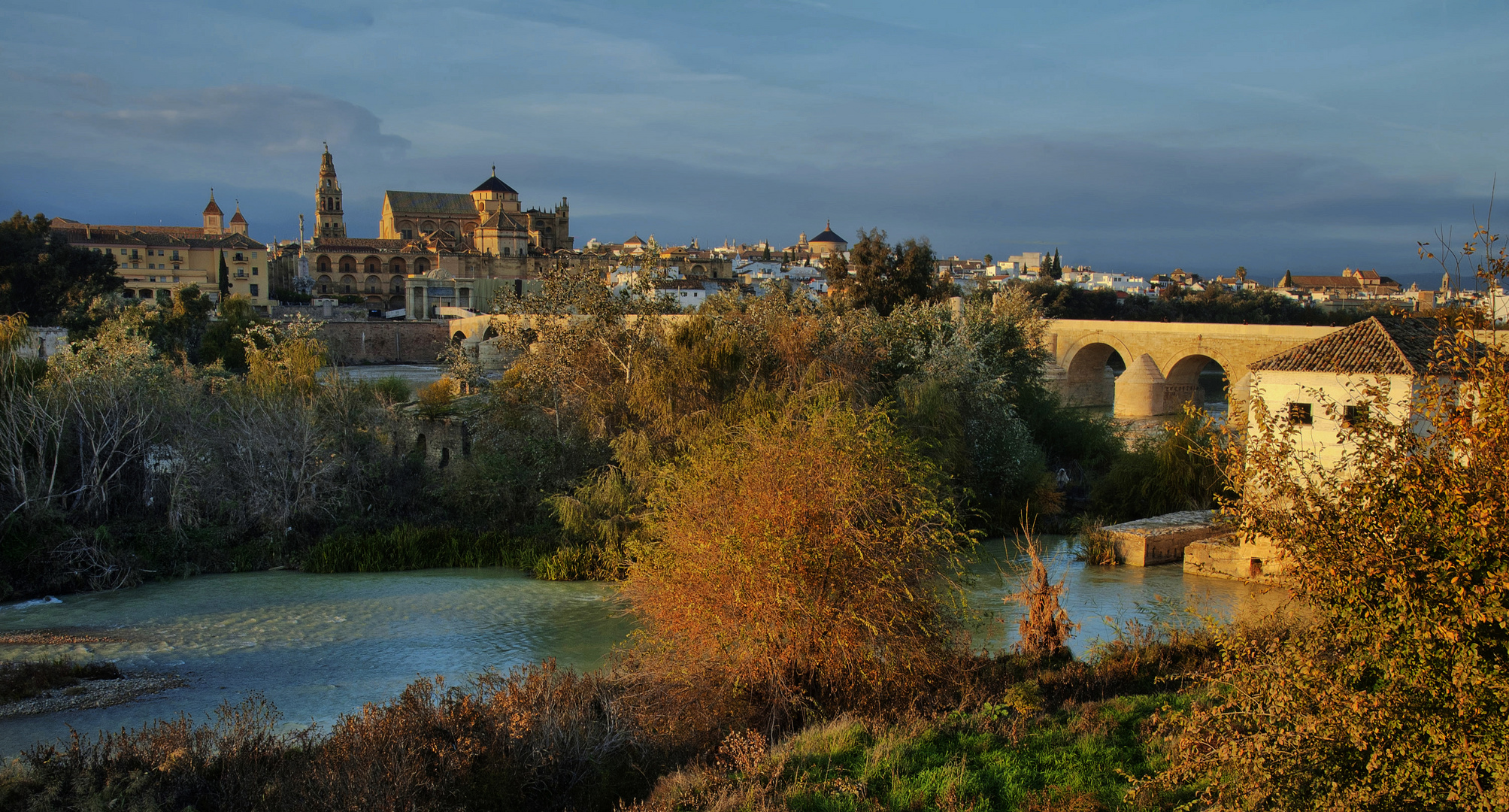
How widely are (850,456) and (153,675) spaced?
8203 mm

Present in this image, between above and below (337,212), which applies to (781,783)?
below

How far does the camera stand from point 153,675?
11258mm

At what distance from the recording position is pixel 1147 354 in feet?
120

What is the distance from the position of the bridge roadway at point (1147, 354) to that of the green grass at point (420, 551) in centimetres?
1183

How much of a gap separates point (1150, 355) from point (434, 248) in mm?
70358

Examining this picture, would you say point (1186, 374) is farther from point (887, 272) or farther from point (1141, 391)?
point (887, 272)

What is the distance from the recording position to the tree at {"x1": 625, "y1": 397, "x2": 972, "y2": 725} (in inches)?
331

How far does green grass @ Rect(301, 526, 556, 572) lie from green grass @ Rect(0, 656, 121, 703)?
5.62 m

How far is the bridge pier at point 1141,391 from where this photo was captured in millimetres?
34031

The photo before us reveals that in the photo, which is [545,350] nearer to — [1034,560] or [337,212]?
[1034,560]

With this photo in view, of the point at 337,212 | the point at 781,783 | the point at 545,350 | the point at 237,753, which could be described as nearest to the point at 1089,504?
the point at 545,350

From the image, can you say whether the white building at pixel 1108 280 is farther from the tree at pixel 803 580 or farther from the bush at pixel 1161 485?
the tree at pixel 803 580

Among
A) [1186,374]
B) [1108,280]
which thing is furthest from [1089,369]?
[1108,280]

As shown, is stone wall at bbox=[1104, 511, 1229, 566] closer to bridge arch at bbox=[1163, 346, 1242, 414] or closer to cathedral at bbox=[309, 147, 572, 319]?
bridge arch at bbox=[1163, 346, 1242, 414]
